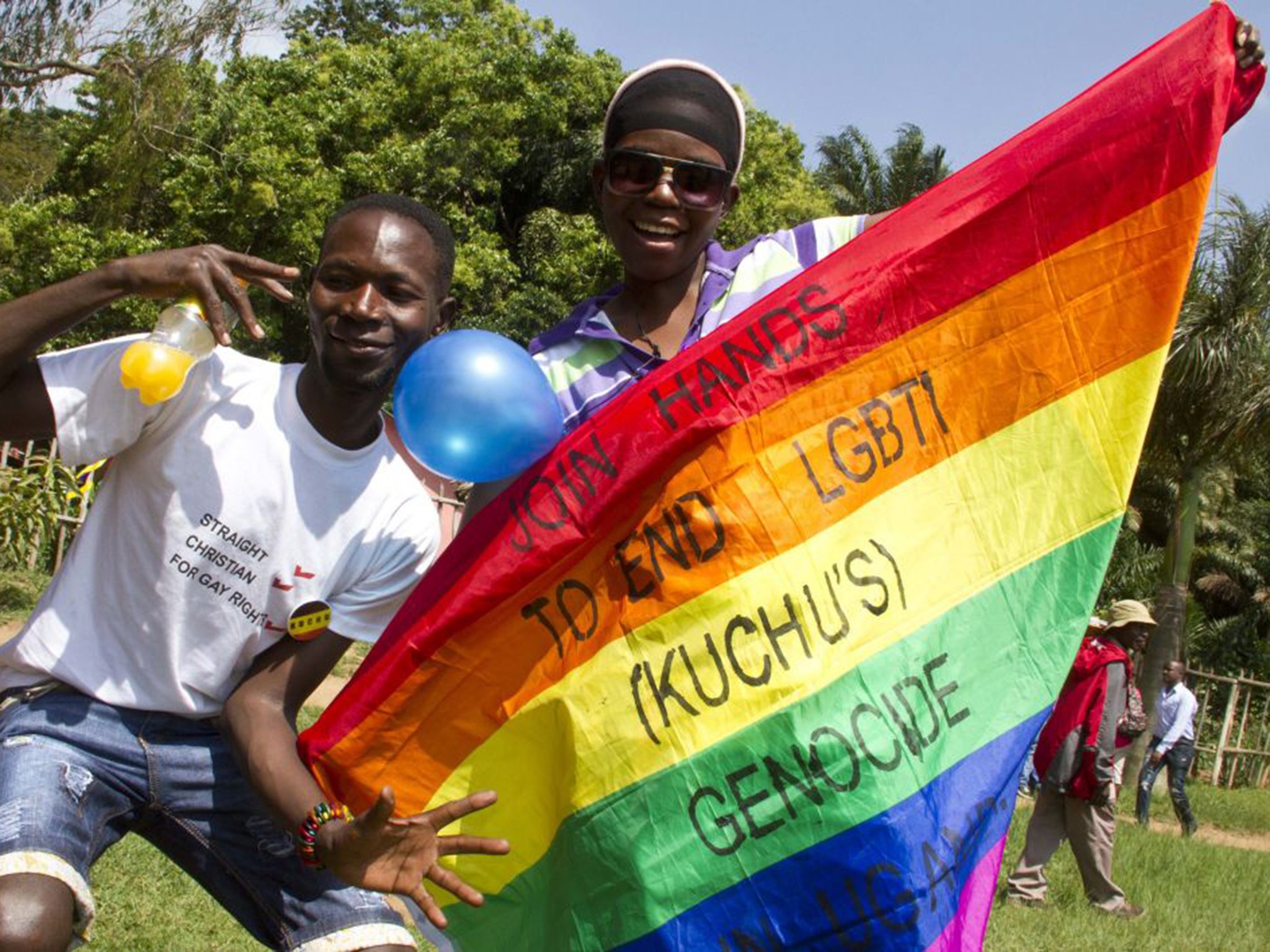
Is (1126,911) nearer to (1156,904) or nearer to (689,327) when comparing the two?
(1156,904)

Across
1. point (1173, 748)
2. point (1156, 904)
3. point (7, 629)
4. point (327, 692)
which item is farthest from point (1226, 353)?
point (7, 629)

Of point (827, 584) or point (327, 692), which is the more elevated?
point (827, 584)

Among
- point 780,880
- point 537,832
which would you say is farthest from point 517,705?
point 780,880

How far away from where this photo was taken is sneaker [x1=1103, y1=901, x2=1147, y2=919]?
7.80 metres

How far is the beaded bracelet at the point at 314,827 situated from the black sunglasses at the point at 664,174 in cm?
147

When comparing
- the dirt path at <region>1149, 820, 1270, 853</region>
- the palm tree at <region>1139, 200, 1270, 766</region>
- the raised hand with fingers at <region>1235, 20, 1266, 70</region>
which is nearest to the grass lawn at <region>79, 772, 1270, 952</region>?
the dirt path at <region>1149, 820, 1270, 853</region>

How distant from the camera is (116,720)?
109 inches

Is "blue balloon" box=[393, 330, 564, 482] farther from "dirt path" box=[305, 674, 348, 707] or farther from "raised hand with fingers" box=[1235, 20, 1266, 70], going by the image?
"dirt path" box=[305, 674, 348, 707]

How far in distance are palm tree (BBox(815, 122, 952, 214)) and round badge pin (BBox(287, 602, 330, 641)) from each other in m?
21.9

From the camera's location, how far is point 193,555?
2795 millimetres

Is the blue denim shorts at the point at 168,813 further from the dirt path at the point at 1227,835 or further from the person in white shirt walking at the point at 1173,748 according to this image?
the dirt path at the point at 1227,835

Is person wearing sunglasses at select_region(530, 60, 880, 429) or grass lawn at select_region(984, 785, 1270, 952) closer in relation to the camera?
person wearing sunglasses at select_region(530, 60, 880, 429)

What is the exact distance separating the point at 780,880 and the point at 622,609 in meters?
0.60

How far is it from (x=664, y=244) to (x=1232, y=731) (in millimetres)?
23087
